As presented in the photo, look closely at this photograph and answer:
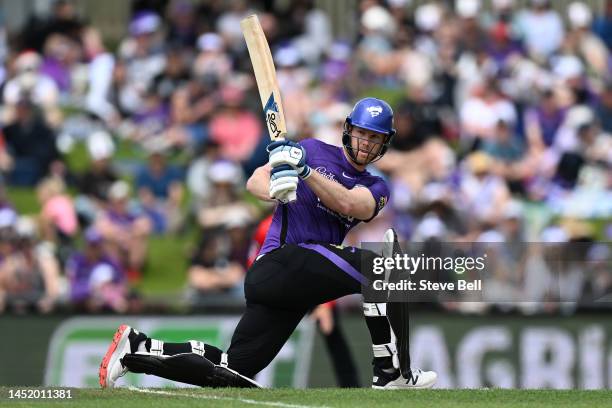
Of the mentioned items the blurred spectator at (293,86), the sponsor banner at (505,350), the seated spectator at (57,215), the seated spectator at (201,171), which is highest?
the blurred spectator at (293,86)

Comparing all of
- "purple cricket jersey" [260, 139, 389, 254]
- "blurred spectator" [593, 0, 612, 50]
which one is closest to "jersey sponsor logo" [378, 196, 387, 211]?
"purple cricket jersey" [260, 139, 389, 254]

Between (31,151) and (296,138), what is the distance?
3525 mm

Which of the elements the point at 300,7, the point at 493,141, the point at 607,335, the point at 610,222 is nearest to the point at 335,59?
the point at 300,7

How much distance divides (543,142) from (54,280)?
19.6 feet

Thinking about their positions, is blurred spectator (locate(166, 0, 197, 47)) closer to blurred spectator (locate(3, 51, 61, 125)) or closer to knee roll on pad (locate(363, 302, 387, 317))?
blurred spectator (locate(3, 51, 61, 125))

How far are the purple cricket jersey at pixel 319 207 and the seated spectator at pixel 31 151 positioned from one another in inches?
362

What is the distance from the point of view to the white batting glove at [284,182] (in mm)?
9164

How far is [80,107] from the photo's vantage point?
65.2 feet

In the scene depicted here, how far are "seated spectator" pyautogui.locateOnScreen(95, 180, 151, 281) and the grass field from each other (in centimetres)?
694

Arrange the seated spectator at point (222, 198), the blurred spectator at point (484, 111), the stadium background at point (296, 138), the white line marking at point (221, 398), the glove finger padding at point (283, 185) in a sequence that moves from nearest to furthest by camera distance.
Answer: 1. the white line marking at point (221, 398)
2. the glove finger padding at point (283, 185)
3. the stadium background at point (296, 138)
4. the seated spectator at point (222, 198)
5. the blurred spectator at point (484, 111)

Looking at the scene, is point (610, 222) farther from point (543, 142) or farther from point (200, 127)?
point (200, 127)

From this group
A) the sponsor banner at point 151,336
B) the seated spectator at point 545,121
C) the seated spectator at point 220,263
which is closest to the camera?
the sponsor banner at point 151,336

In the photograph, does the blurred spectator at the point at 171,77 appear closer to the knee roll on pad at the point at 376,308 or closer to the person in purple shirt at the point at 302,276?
the person in purple shirt at the point at 302,276

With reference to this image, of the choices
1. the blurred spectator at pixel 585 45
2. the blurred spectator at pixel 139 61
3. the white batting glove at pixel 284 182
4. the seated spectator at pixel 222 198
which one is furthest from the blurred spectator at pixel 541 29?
the white batting glove at pixel 284 182
